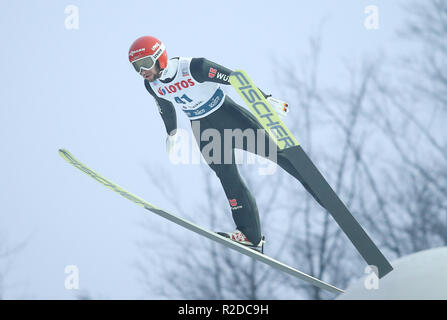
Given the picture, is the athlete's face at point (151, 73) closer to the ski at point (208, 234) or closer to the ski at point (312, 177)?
the ski at point (312, 177)

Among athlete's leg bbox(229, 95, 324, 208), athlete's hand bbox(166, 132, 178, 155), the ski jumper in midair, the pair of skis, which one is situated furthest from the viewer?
athlete's hand bbox(166, 132, 178, 155)

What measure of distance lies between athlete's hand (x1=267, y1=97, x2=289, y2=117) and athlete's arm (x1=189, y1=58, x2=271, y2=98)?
7cm

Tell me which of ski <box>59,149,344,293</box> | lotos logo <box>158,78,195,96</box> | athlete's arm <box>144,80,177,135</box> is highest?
lotos logo <box>158,78,195,96</box>

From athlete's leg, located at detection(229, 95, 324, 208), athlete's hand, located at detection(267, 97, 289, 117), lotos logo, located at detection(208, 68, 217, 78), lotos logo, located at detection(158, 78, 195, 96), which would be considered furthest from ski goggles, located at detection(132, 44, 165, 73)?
athlete's hand, located at detection(267, 97, 289, 117)

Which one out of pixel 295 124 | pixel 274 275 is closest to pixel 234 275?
pixel 274 275

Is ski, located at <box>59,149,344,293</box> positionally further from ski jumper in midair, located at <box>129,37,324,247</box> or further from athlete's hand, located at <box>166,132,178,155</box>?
athlete's hand, located at <box>166,132,178,155</box>

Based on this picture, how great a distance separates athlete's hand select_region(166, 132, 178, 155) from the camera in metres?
6.02

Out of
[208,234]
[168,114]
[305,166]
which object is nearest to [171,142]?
[168,114]

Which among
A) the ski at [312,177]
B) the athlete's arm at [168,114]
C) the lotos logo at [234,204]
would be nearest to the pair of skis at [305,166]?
the ski at [312,177]

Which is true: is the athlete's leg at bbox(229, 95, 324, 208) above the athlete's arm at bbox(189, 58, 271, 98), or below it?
below

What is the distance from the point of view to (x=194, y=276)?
2017 cm

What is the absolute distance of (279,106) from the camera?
5598 millimetres

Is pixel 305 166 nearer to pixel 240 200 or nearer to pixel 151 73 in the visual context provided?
pixel 240 200
